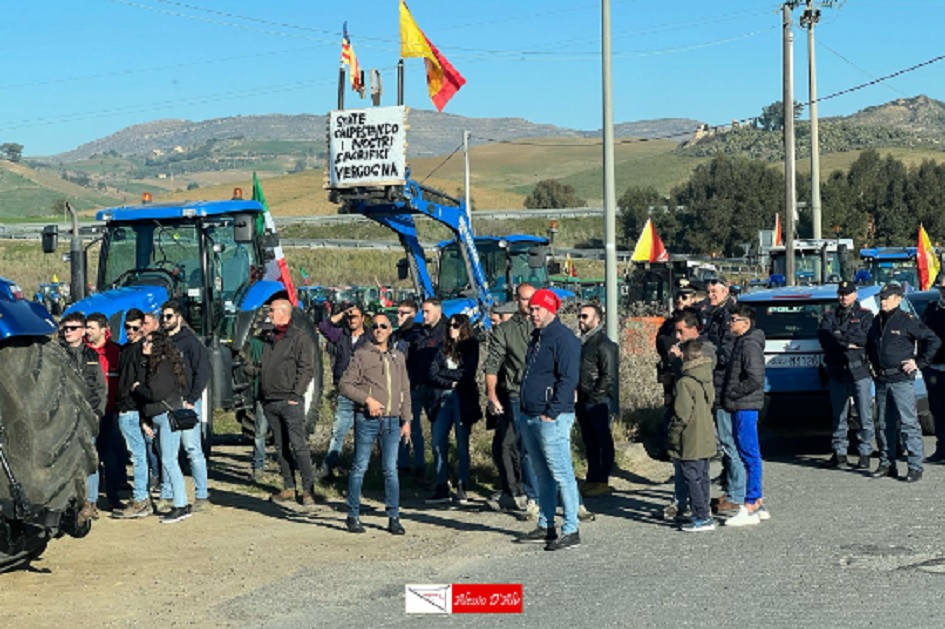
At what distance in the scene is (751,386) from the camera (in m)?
12.1

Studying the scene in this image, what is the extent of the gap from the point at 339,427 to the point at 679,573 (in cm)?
500

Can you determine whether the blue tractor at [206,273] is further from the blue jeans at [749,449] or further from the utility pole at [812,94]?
the utility pole at [812,94]

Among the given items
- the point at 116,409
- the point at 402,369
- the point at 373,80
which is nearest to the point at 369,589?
the point at 402,369

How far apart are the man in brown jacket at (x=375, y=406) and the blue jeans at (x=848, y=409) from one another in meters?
4.76

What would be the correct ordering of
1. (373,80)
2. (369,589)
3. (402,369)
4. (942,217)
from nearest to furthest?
(369,589) → (402,369) → (373,80) → (942,217)

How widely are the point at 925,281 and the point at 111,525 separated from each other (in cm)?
1897

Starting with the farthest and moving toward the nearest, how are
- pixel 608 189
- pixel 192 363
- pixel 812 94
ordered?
pixel 812 94 → pixel 608 189 → pixel 192 363

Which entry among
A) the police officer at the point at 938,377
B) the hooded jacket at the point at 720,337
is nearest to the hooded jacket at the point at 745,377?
the hooded jacket at the point at 720,337

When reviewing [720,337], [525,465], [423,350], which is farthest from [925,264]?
[525,465]

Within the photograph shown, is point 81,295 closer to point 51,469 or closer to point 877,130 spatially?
point 51,469

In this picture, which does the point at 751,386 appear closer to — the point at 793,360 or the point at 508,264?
the point at 793,360

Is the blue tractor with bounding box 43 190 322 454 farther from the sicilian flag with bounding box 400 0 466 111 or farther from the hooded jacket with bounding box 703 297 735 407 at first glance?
the sicilian flag with bounding box 400 0 466 111

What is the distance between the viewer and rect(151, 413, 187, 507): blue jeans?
496 inches

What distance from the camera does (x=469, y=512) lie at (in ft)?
42.9
